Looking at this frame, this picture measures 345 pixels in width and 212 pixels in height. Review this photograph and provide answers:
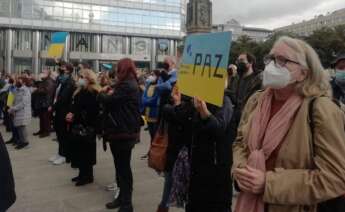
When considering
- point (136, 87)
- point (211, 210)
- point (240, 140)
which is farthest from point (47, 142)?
point (240, 140)

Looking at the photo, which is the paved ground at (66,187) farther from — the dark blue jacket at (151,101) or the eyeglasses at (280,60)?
the eyeglasses at (280,60)

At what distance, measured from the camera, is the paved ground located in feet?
18.9

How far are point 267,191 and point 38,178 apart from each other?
18.6ft

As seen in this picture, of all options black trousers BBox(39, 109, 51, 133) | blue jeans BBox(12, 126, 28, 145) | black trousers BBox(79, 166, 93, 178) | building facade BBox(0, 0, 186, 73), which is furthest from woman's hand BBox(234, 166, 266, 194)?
building facade BBox(0, 0, 186, 73)

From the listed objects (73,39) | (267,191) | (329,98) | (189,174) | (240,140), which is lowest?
(189,174)

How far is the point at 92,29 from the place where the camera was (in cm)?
6197

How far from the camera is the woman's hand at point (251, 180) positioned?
7.72 feet

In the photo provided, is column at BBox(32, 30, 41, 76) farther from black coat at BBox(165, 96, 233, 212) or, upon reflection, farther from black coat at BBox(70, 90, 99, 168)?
black coat at BBox(165, 96, 233, 212)

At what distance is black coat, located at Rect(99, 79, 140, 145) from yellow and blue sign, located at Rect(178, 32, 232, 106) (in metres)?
1.53

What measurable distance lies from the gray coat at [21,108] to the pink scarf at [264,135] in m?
8.45

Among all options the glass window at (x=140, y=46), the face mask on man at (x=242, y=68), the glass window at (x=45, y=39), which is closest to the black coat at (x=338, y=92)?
the face mask on man at (x=242, y=68)

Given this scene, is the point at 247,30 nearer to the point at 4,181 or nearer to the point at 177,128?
the point at 177,128

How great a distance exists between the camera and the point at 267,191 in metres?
2.31

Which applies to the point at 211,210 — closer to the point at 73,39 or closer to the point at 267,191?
the point at 267,191
